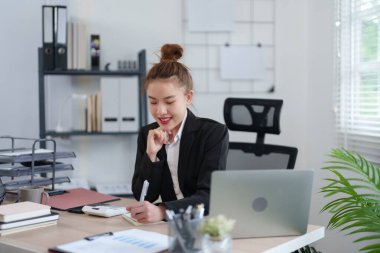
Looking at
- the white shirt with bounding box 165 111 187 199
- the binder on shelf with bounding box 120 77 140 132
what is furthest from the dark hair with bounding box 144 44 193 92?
the binder on shelf with bounding box 120 77 140 132

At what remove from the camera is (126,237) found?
4.51 feet

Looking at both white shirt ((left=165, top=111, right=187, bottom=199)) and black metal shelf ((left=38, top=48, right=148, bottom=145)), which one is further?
black metal shelf ((left=38, top=48, right=148, bottom=145))

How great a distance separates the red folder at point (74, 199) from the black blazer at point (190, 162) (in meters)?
0.15

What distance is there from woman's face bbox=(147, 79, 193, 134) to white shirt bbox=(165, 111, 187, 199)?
6cm

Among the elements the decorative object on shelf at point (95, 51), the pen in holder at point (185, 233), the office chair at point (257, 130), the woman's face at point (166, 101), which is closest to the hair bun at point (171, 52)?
the woman's face at point (166, 101)

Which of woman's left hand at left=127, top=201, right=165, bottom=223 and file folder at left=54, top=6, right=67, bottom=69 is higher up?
file folder at left=54, top=6, right=67, bottom=69

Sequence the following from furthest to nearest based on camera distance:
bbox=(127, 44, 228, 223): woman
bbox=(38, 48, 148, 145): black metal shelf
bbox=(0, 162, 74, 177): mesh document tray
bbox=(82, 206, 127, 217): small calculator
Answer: bbox=(38, 48, 148, 145): black metal shelf → bbox=(0, 162, 74, 177): mesh document tray → bbox=(127, 44, 228, 223): woman → bbox=(82, 206, 127, 217): small calculator

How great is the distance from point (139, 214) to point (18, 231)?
0.36 metres

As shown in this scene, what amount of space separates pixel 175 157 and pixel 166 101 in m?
0.24

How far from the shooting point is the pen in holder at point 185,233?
1110 millimetres

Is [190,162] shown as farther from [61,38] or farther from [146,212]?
[61,38]

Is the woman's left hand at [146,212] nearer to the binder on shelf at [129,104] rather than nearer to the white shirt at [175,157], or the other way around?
the white shirt at [175,157]

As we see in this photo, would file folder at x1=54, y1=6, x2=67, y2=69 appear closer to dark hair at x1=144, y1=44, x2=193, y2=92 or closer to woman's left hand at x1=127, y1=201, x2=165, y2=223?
dark hair at x1=144, y1=44, x2=193, y2=92

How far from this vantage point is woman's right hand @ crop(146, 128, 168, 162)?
1810 mm
